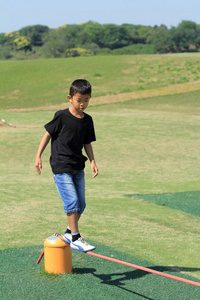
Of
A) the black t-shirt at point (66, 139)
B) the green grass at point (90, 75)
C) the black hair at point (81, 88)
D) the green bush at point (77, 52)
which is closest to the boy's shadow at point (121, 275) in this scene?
the black t-shirt at point (66, 139)

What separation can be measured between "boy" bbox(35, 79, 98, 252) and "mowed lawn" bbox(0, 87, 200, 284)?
1.20m

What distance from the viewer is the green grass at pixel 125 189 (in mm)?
6664

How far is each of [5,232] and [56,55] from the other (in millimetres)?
122805

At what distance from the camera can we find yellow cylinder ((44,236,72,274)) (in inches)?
202

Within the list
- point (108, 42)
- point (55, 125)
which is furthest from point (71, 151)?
point (108, 42)

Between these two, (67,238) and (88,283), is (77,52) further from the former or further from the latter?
(88,283)

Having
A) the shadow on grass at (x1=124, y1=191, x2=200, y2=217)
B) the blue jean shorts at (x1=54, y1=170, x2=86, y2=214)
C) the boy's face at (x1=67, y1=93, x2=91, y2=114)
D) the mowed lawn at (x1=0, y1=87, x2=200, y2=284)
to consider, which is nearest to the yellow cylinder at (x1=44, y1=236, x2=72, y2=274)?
the blue jean shorts at (x1=54, y1=170, x2=86, y2=214)

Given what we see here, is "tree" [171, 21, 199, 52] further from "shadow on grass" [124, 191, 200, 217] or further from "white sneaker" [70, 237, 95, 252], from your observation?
"white sneaker" [70, 237, 95, 252]

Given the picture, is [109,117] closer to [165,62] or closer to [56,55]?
[165,62]

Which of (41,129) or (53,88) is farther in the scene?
(53,88)

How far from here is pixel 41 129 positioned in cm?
2403

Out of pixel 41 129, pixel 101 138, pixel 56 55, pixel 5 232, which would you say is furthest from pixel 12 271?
pixel 56 55

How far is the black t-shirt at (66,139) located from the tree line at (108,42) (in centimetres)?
11803

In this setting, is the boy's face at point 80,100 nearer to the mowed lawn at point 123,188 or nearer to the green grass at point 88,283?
the green grass at point 88,283
